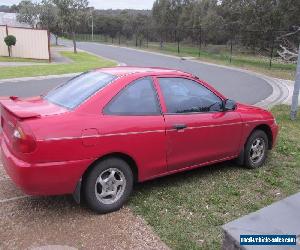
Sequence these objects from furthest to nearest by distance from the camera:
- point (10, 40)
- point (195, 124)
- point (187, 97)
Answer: point (10, 40)
point (187, 97)
point (195, 124)

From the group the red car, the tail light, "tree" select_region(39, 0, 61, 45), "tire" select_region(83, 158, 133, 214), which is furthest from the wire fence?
the tail light

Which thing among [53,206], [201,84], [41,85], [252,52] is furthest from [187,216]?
[252,52]

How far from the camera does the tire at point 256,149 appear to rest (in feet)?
20.0

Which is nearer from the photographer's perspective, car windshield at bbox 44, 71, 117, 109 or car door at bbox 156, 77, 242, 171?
car windshield at bbox 44, 71, 117, 109

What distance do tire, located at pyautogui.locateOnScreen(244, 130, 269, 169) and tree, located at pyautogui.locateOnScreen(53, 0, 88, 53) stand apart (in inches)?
1186

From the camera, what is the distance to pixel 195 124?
17.1 ft

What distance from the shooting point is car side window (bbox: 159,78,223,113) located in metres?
5.10

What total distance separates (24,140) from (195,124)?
85.4 inches

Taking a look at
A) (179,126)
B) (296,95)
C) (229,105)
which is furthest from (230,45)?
(179,126)

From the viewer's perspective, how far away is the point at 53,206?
4707mm

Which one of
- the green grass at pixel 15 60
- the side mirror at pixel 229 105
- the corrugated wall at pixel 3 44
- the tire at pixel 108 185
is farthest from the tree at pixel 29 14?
the tire at pixel 108 185

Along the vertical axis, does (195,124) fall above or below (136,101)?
below

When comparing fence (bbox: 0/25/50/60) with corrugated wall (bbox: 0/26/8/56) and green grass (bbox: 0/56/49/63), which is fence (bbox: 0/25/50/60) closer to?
corrugated wall (bbox: 0/26/8/56)

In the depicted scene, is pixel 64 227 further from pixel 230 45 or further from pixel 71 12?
pixel 230 45
